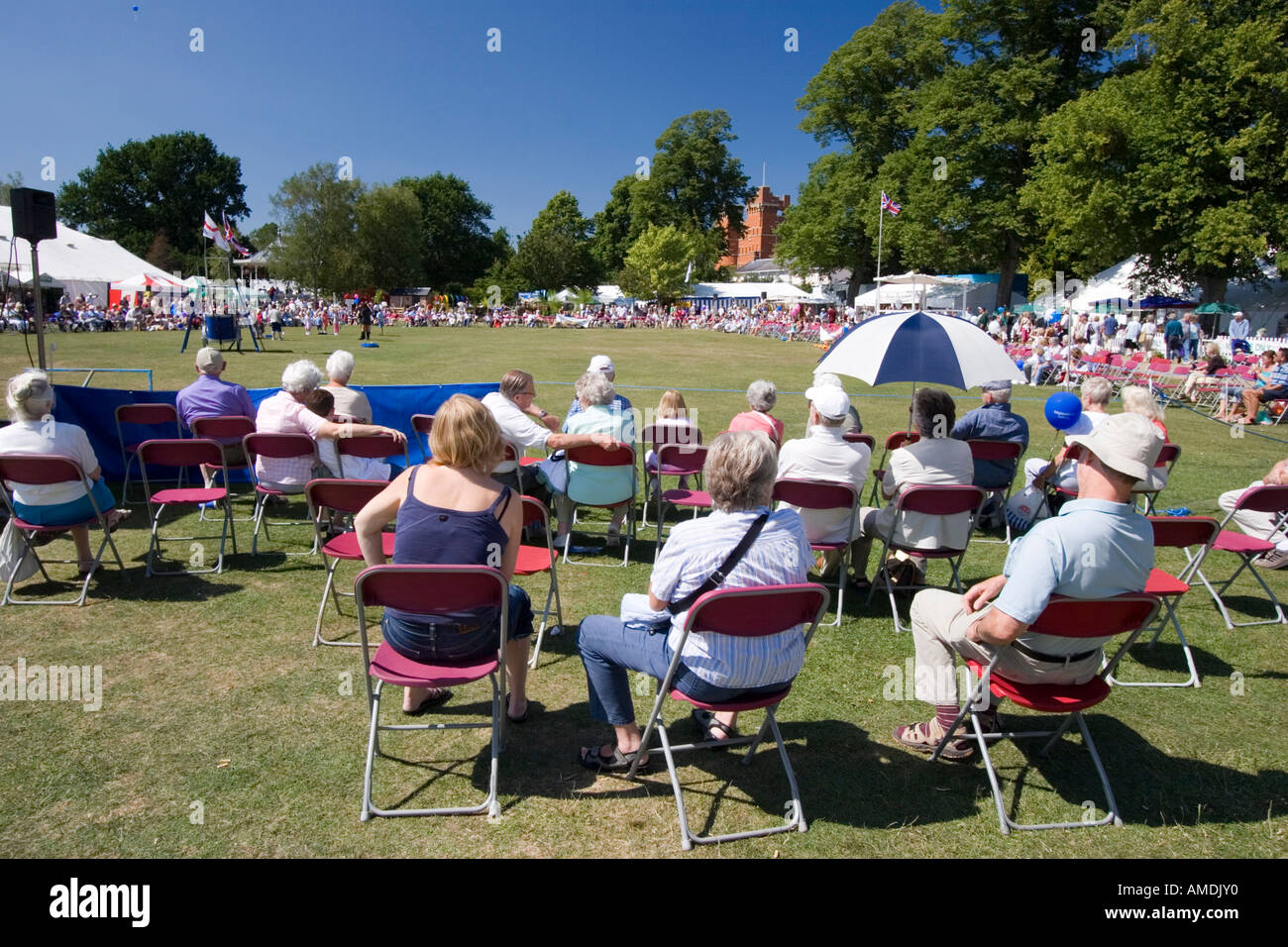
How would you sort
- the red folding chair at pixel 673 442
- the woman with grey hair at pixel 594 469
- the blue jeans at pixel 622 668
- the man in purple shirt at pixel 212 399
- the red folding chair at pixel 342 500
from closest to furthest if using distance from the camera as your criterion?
the blue jeans at pixel 622 668
the red folding chair at pixel 342 500
the woman with grey hair at pixel 594 469
the red folding chair at pixel 673 442
the man in purple shirt at pixel 212 399

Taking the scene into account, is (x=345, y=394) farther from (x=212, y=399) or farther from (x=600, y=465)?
(x=600, y=465)

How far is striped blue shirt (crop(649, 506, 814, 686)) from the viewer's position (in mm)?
3076

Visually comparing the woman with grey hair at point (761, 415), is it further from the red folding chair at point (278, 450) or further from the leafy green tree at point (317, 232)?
the leafy green tree at point (317, 232)

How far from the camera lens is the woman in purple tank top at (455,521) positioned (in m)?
3.27

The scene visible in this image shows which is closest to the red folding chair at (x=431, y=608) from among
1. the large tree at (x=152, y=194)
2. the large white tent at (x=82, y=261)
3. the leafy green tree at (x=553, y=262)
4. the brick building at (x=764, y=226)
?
the large white tent at (x=82, y=261)

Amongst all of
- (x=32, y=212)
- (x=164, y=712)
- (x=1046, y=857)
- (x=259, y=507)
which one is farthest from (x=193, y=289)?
(x=1046, y=857)

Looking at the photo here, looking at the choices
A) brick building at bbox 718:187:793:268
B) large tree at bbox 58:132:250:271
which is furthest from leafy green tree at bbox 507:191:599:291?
brick building at bbox 718:187:793:268

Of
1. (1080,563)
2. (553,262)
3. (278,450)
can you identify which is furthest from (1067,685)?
(553,262)

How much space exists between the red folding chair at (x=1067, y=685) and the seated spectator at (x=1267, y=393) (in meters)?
16.1

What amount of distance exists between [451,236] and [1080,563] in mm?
95923

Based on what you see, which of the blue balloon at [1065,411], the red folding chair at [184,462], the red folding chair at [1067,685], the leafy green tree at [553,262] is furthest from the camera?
the leafy green tree at [553,262]

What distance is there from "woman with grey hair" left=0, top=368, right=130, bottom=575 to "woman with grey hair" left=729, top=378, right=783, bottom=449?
4556 millimetres

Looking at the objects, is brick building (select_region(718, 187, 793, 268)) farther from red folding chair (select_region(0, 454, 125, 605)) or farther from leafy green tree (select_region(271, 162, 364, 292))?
red folding chair (select_region(0, 454, 125, 605))
